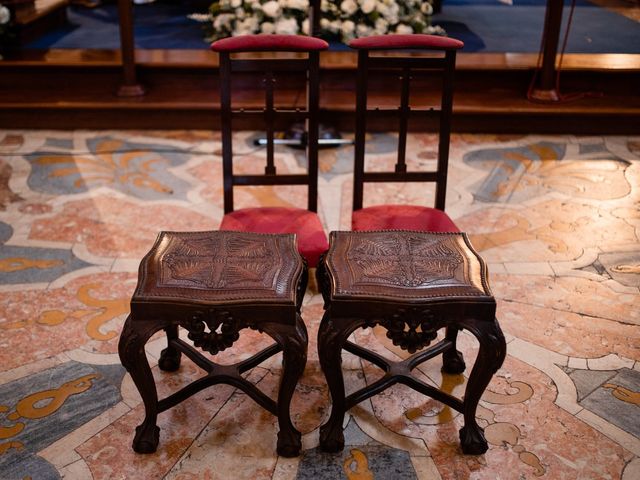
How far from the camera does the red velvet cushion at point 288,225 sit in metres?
2.59

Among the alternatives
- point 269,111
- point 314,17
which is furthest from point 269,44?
point 314,17

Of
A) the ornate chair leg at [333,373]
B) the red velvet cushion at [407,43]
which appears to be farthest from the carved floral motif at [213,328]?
the red velvet cushion at [407,43]

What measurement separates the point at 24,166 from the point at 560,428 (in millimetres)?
3213

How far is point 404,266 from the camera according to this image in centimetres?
222

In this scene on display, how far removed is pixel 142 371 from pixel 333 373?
523 millimetres

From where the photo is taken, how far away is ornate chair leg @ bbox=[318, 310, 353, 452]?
2.09 meters

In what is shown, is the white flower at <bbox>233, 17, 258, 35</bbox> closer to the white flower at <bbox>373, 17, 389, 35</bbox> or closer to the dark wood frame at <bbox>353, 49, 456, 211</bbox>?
the white flower at <bbox>373, 17, 389, 35</bbox>

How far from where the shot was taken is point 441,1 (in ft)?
23.3

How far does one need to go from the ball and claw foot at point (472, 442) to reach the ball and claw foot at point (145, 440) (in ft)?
2.90

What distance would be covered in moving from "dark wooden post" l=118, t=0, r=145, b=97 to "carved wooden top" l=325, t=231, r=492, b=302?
2.99 m

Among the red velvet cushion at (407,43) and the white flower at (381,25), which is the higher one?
the red velvet cushion at (407,43)

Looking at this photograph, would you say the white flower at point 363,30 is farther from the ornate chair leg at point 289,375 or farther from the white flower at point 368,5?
the ornate chair leg at point 289,375

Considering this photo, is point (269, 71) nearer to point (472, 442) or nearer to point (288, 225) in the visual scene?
point (288, 225)

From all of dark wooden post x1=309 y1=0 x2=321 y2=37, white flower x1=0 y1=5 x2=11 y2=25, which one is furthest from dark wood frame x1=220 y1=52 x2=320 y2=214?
white flower x1=0 y1=5 x2=11 y2=25
